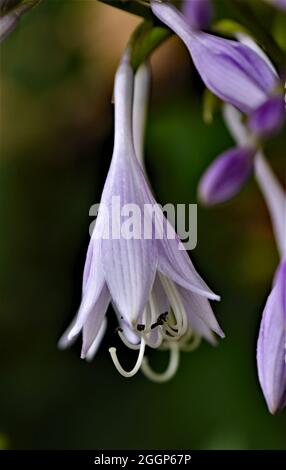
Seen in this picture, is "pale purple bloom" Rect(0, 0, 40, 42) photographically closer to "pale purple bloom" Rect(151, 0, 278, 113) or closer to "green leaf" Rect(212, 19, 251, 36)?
"pale purple bloom" Rect(151, 0, 278, 113)

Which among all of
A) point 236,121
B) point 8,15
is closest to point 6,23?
point 8,15

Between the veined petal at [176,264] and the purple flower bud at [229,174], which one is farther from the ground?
the purple flower bud at [229,174]

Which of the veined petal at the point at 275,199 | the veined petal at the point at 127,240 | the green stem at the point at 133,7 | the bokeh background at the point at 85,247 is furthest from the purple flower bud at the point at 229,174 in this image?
the bokeh background at the point at 85,247

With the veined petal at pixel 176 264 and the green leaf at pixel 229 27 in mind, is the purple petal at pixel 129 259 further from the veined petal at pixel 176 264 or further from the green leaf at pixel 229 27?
the green leaf at pixel 229 27

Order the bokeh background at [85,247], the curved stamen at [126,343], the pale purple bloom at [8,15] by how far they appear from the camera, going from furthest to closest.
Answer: the bokeh background at [85,247]
the curved stamen at [126,343]
the pale purple bloom at [8,15]

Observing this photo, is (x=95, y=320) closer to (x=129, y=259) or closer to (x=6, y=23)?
(x=129, y=259)

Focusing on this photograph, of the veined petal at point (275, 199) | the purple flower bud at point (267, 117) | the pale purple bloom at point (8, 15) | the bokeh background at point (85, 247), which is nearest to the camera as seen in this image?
the purple flower bud at point (267, 117)
